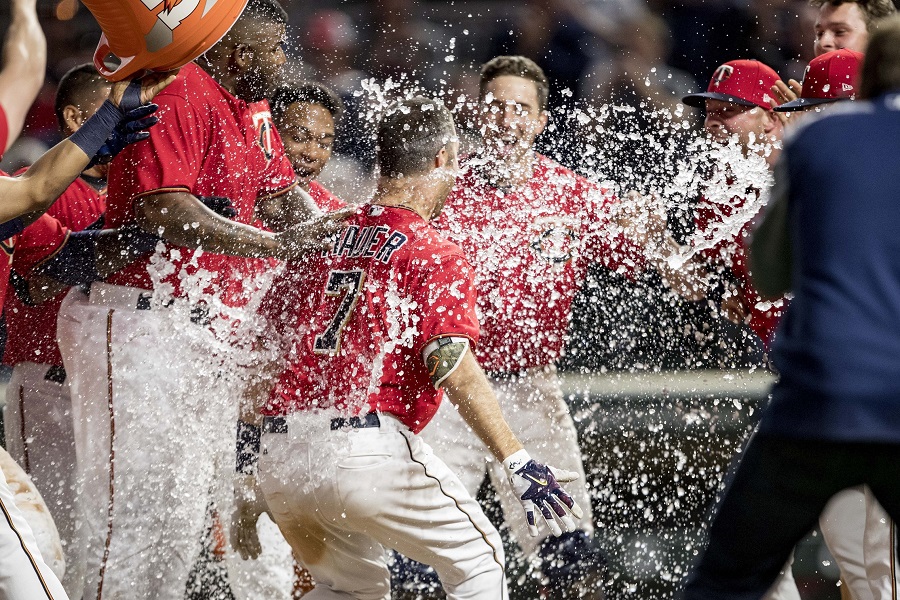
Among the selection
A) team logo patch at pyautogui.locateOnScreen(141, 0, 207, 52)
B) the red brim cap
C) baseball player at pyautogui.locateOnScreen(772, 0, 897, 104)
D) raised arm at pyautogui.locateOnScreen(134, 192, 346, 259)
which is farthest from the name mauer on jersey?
baseball player at pyautogui.locateOnScreen(772, 0, 897, 104)

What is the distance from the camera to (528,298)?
16.2 feet

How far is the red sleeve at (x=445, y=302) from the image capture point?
10.9 feet

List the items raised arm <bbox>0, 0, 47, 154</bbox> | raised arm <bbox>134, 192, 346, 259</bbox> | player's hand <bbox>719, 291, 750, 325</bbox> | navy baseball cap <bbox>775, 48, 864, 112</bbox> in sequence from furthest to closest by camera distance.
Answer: raised arm <bbox>0, 0, 47, 154</bbox> → player's hand <bbox>719, 291, 750, 325</bbox> → navy baseball cap <bbox>775, 48, 864, 112</bbox> → raised arm <bbox>134, 192, 346, 259</bbox>

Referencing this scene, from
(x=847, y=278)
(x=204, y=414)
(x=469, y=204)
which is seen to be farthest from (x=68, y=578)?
(x=847, y=278)

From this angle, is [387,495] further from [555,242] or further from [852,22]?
[852,22]

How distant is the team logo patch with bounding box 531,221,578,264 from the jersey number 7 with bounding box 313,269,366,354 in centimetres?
163

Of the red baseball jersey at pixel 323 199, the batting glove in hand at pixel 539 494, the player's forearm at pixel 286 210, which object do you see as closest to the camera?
the batting glove in hand at pixel 539 494

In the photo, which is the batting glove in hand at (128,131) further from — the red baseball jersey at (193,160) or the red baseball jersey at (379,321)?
the red baseball jersey at (379,321)

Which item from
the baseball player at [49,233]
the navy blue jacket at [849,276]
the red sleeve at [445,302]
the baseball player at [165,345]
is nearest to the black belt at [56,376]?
the baseball player at [49,233]

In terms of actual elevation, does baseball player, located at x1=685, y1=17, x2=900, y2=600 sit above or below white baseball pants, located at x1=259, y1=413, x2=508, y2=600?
above

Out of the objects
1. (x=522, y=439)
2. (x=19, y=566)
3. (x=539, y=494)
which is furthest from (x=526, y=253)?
(x=19, y=566)

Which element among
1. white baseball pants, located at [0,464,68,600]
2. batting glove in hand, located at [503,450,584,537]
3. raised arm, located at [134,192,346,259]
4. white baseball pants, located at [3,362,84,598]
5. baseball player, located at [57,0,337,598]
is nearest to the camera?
white baseball pants, located at [0,464,68,600]

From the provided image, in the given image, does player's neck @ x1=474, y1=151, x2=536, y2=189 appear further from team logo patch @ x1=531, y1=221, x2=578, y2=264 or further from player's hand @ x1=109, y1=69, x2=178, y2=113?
player's hand @ x1=109, y1=69, x2=178, y2=113

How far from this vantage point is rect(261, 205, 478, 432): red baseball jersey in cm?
336
